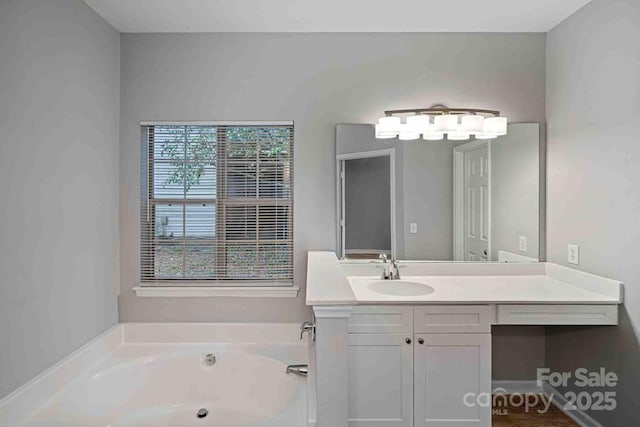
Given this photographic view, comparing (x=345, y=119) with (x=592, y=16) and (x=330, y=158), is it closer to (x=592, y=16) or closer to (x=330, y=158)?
(x=330, y=158)

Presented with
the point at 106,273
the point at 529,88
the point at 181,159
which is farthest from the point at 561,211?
the point at 106,273

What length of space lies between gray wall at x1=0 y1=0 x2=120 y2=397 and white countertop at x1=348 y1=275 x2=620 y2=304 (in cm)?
155

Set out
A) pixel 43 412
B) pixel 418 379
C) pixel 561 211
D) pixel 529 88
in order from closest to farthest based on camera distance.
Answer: pixel 43 412, pixel 418 379, pixel 561 211, pixel 529 88

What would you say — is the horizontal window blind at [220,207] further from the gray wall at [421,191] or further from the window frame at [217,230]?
the gray wall at [421,191]

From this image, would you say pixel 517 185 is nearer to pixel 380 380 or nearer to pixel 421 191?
pixel 421 191

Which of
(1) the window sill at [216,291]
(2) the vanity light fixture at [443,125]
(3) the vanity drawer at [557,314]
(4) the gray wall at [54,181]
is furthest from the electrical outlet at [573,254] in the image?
(4) the gray wall at [54,181]

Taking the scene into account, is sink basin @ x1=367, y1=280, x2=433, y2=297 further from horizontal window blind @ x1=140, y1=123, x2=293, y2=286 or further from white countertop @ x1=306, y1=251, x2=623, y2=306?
horizontal window blind @ x1=140, y1=123, x2=293, y2=286

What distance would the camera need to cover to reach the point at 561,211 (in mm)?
2871

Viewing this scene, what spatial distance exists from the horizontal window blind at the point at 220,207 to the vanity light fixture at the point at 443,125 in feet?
2.29

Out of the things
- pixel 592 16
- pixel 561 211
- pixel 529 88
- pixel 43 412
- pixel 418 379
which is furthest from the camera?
pixel 529 88

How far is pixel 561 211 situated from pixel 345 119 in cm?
151

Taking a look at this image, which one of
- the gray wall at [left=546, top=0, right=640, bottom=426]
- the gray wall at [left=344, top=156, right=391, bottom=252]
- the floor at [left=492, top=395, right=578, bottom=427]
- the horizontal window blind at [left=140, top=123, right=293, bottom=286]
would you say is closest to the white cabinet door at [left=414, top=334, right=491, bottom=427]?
the floor at [left=492, top=395, right=578, bottom=427]

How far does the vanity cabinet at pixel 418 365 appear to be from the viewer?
90.4 inches

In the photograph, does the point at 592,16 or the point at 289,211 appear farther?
the point at 289,211
